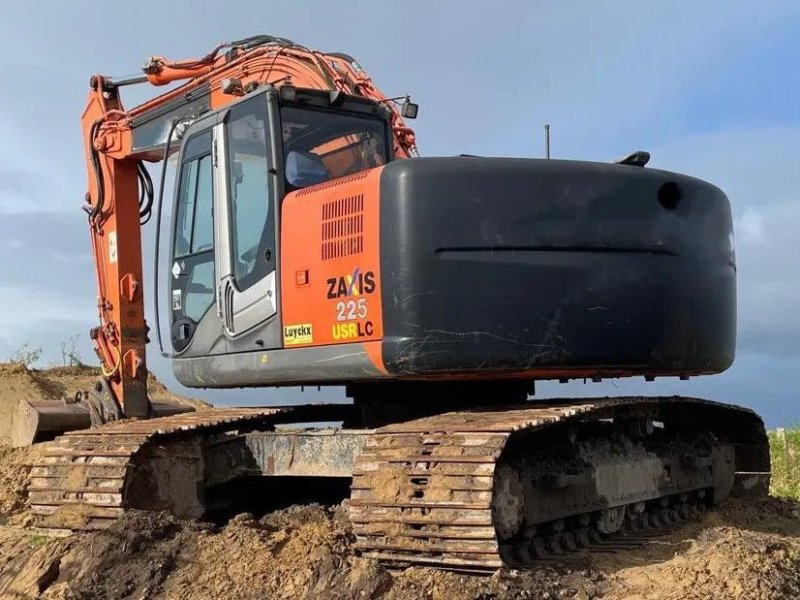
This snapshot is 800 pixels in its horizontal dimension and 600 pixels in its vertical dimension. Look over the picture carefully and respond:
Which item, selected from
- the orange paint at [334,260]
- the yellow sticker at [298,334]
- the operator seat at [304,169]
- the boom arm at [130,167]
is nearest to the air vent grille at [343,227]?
the orange paint at [334,260]

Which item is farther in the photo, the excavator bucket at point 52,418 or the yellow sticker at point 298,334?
the excavator bucket at point 52,418

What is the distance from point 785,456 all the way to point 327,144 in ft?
31.8

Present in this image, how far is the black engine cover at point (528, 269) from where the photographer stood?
589cm

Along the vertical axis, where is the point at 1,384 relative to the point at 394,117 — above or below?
below

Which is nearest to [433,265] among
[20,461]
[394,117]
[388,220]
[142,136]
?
[388,220]

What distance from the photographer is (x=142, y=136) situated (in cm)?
907

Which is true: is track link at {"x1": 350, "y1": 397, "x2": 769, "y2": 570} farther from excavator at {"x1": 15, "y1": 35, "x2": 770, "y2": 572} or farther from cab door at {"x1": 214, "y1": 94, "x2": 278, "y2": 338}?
cab door at {"x1": 214, "y1": 94, "x2": 278, "y2": 338}

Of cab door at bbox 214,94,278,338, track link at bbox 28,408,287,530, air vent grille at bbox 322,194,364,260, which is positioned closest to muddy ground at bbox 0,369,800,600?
track link at bbox 28,408,287,530

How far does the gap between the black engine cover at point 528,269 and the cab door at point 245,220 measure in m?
1.05

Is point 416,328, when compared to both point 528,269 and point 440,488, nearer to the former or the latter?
point 528,269

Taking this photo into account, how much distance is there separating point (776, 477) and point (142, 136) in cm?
940

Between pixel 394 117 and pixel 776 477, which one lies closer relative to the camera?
pixel 394 117

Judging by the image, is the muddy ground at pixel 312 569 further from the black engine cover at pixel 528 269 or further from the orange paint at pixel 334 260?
the orange paint at pixel 334 260

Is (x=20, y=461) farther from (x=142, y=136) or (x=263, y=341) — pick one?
(x=263, y=341)
